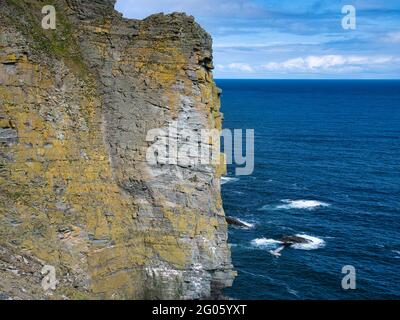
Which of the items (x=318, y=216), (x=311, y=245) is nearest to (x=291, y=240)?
(x=311, y=245)

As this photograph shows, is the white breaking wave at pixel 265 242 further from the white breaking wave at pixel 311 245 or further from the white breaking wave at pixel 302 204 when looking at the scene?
the white breaking wave at pixel 302 204

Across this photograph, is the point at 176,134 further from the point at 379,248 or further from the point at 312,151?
the point at 312,151

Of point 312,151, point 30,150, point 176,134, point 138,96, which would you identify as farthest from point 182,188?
point 312,151

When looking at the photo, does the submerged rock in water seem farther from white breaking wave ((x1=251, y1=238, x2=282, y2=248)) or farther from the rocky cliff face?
the rocky cliff face

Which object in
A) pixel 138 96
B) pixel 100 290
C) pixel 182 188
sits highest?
pixel 138 96

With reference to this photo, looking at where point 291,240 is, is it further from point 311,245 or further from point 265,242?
point 265,242
